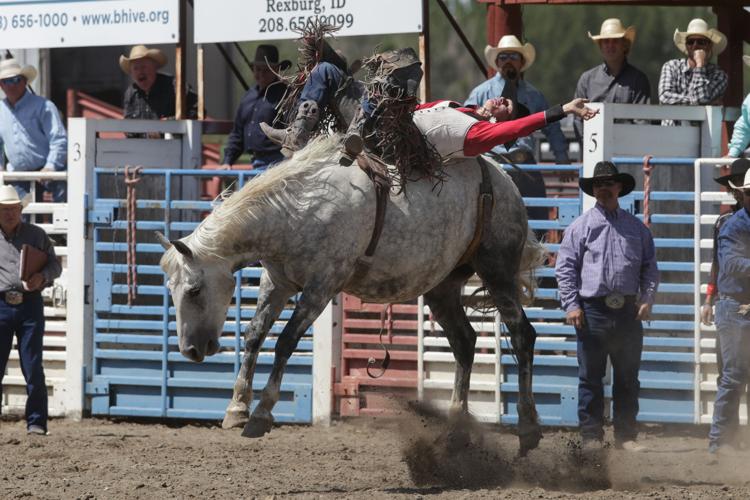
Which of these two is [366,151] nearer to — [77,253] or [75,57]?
[77,253]

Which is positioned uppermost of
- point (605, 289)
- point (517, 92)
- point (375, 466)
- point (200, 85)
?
point (200, 85)

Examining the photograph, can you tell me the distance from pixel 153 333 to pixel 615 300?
384 cm

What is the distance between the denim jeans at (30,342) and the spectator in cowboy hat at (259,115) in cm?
204

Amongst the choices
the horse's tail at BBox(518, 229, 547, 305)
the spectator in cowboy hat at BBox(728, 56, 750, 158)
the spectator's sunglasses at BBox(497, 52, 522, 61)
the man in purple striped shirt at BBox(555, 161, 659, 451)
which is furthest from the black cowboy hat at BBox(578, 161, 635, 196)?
the spectator's sunglasses at BBox(497, 52, 522, 61)

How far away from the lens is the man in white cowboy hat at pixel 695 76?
9.83 m

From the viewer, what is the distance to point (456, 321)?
8.22 metres

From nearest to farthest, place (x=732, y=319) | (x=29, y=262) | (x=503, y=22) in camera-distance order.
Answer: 1. (x=732, y=319)
2. (x=29, y=262)
3. (x=503, y=22)

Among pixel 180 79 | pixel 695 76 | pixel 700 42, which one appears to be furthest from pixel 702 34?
pixel 180 79

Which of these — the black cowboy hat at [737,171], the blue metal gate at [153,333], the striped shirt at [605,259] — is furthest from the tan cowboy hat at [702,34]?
the blue metal gate at [153,333]

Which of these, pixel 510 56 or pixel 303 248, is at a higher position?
pixel 510 56

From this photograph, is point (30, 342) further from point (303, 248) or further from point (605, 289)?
point (605, 289)

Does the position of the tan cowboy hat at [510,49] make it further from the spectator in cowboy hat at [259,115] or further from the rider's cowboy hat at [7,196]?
the rider's cowboy hat at [7,196]

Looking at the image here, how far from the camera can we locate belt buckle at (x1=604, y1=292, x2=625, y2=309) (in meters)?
8.34

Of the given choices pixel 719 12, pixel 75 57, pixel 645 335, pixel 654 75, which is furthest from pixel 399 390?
pixel 654 75
